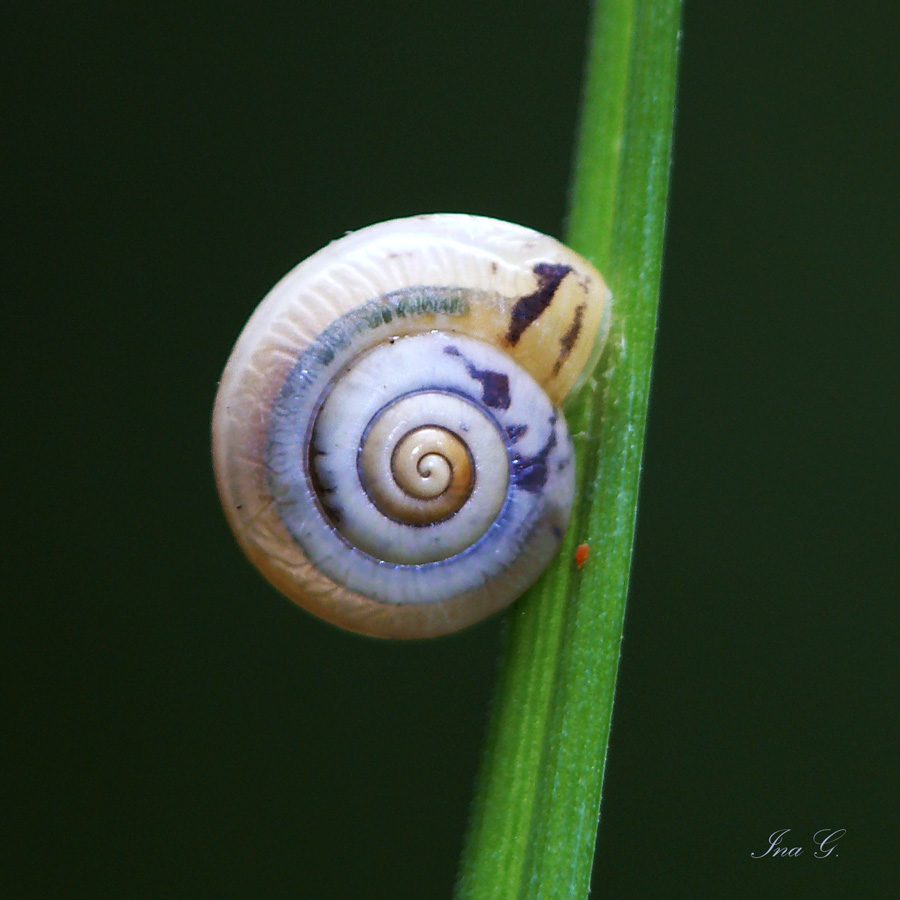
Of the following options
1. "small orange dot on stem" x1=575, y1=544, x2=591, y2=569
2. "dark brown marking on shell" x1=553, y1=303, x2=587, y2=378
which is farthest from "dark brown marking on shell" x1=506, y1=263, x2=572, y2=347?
"small orange dot on stem" x1=575, y1=544, x2=591, y2=569

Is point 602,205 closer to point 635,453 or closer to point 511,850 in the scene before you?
point 635,453

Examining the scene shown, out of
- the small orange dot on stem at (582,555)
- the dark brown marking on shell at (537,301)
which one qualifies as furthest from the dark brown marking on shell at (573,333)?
the small orange dot on stem at (582,555)

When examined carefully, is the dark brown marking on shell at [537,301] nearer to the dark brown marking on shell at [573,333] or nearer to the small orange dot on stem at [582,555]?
the dark brown marking on shell at [573,333]

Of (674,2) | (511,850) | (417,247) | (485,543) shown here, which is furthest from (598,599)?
(674,2)

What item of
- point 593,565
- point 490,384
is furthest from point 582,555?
point 490,384

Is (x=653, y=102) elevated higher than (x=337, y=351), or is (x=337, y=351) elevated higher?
(x=653, y=102)

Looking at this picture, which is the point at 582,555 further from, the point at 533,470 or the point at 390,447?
the point at 390,447

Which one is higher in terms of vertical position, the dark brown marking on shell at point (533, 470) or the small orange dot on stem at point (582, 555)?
the dark brown marking on shell at point (533, 470)
